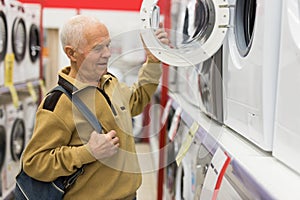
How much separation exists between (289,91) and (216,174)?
309mm

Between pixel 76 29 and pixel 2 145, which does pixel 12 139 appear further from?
pixel 76 29

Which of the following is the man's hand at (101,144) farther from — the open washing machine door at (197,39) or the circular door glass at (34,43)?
the circular door glass at (34,43)

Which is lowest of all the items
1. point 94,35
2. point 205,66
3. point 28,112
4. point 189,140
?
point 28,112

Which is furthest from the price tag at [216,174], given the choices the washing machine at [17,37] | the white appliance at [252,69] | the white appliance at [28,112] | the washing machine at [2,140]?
the white appliance at [28,112]

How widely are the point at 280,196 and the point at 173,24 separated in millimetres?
2021

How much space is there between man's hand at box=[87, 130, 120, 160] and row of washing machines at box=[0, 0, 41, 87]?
1368mm

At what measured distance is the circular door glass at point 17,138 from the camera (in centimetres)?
256

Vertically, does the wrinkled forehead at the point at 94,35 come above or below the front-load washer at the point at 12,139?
above

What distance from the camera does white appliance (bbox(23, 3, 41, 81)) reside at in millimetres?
2807

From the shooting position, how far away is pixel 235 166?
921mm

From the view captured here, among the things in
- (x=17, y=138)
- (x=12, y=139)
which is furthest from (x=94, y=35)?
(x=17, y=138)

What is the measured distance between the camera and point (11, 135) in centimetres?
251

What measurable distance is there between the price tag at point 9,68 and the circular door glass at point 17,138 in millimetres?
291

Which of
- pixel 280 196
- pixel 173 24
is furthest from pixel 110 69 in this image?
pixel 173 24
